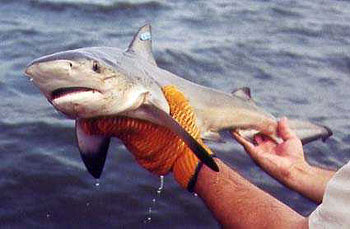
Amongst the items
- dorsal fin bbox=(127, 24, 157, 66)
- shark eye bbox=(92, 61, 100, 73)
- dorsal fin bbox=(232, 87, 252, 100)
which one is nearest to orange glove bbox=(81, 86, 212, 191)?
shark eye bbox=(92, 61, 100, 73)

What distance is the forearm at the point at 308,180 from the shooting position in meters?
2.99

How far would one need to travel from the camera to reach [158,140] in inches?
105

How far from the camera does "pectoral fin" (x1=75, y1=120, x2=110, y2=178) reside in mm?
2681

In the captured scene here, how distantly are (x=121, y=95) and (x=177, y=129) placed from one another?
0.90 ft

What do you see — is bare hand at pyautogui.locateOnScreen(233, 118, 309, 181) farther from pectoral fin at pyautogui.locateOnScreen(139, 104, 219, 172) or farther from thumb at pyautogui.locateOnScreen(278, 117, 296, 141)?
pectoral fin at pyautogui.locateOnScreen(139, 104, 219, 172)

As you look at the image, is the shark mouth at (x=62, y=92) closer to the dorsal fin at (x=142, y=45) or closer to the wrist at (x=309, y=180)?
the dorsal fin at (x=142, y=45)

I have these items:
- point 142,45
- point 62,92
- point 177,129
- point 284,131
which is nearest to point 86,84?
point 62,92

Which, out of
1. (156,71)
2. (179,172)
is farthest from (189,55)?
(179,172)

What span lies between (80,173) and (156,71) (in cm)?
168

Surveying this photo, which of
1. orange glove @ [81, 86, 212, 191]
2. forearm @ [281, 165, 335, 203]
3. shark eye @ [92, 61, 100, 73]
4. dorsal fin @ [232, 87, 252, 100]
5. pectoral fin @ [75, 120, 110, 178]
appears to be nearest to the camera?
shark eye @ [92, 61, 100, 73]

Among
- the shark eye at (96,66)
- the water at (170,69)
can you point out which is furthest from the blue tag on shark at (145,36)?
the water at (170,69)

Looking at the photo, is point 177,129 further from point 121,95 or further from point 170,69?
point 170,69

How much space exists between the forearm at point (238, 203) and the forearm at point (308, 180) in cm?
38

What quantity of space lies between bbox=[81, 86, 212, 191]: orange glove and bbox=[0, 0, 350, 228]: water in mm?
1511
